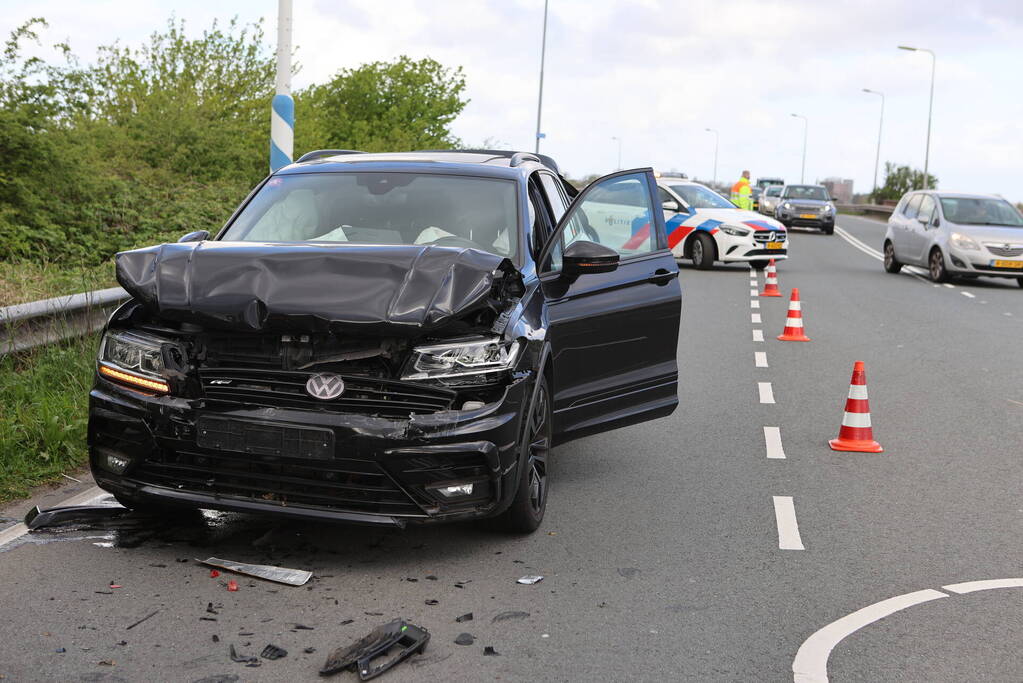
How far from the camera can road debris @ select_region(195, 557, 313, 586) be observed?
479 centimetres

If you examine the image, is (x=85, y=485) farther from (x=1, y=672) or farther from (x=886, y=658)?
(x=886, y=658)

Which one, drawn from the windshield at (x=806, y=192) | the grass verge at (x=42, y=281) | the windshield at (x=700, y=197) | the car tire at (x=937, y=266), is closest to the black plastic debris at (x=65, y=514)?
the grass verge at (x=42, y=281)

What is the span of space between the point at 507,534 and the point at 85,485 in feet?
7.67

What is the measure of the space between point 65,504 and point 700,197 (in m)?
20.4

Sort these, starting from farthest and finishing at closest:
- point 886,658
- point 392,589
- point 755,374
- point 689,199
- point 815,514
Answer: point 689,199 < point 755,374 < point 815,514 < point 392,589 < point 886,658

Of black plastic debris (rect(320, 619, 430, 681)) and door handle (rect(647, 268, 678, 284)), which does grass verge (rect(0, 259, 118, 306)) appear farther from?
black plastic debris (rect(320, 619, 430, 681))

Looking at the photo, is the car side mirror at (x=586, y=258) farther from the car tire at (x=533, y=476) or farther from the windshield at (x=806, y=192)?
the windshield at (x=806, y=192)

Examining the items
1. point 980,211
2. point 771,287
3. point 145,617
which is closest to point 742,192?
point 980,211

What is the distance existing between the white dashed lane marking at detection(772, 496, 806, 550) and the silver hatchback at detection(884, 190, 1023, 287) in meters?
17.0

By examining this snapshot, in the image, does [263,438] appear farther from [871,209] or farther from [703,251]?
[871,209]

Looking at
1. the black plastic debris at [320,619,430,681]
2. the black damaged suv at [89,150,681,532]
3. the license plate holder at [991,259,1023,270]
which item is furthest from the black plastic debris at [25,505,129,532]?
the license plate holder at [991,259,1023,270]

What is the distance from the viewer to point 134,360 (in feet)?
16.5

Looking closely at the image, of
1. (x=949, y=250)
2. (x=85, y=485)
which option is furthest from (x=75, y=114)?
(x=949, y=250)

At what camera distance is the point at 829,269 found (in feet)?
85.4
